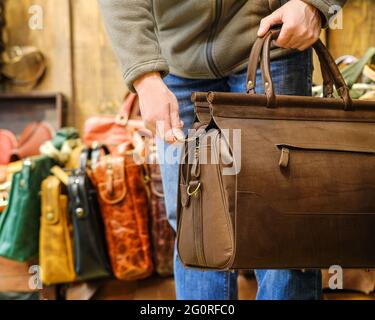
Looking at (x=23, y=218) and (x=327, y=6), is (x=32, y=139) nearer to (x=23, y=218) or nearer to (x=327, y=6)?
(x=23, y=218)

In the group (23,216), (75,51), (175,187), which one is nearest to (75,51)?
(75,51)

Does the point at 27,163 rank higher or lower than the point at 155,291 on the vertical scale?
higher

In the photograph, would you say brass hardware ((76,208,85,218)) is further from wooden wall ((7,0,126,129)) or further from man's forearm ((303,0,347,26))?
man's forearm ((303,0,347,26))

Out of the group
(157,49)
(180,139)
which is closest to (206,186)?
(180,139)

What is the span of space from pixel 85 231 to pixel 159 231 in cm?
26

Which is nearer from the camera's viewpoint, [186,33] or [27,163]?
[186,33]

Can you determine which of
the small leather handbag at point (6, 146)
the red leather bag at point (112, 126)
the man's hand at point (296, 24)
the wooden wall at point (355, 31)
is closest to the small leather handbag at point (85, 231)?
the red leather bag at point (112, 126)

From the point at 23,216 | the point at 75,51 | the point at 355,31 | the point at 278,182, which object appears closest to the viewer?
the point at 278,182

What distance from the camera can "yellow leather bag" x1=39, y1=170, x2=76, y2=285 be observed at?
1814mm

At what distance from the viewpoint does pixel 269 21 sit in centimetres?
87

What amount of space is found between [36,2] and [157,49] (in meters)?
1.94

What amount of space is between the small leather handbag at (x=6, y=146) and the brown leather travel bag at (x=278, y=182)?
147cm

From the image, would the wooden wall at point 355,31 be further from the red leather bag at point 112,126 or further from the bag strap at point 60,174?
the bag strap at point 60,174

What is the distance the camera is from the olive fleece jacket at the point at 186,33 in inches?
35.3
